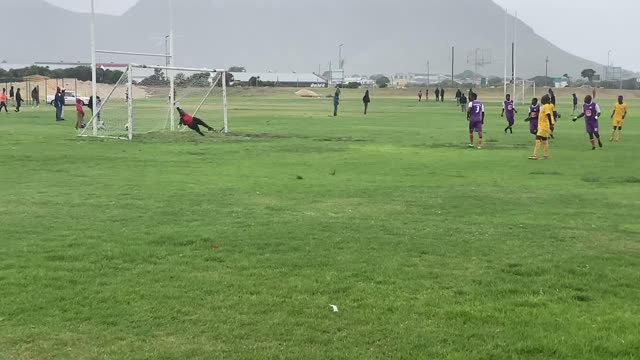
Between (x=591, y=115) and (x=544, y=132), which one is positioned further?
(x=591, y=115)

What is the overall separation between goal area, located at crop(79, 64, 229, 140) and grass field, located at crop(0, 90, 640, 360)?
13.5m

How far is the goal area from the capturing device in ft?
97.5

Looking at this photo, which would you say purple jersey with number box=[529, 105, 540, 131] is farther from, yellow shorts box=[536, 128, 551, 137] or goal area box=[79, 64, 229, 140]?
goal area box=[79, 64, 229, 140]

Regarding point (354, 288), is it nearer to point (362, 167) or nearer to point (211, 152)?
point (362, 167)

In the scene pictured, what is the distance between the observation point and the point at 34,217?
33.6 ft

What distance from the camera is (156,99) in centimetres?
3366

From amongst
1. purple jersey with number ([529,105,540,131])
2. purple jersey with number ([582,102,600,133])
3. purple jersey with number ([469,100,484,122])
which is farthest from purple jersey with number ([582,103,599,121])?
purple jersey with number ([469,100,484,122])

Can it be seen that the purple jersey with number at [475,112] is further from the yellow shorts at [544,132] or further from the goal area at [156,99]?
the goal area at [156,99]

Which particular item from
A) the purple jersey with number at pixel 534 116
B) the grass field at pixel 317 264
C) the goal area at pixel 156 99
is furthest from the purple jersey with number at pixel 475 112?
the goal area at pixel 156 99

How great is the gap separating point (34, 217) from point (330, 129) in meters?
22.9

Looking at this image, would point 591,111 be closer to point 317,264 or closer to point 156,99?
point 317,264

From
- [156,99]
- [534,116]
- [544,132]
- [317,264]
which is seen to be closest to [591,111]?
[534,116]

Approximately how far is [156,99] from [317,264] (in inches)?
1081

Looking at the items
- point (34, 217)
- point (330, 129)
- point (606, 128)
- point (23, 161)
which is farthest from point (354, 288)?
point (606, 128)
